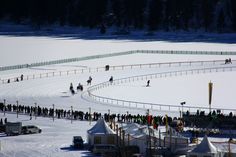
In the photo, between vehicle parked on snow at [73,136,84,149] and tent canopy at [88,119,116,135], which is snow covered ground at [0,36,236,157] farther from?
tent canopy at [88,119,116,135]

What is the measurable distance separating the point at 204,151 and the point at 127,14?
11079cm

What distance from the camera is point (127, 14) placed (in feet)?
489

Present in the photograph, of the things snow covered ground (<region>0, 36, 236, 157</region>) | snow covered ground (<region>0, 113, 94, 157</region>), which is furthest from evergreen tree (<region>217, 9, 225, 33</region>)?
snow covered ground (<region>0, 113, 94, 157</region>)

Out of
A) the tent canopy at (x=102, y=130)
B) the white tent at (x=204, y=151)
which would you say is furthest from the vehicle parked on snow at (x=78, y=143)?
the white tent at (x=204, y=151)

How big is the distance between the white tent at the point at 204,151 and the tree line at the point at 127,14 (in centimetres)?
10254

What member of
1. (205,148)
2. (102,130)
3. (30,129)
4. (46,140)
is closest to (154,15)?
(30,129)

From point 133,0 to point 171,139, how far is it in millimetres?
111394

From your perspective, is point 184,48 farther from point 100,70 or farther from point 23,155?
point 23,155

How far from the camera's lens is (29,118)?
53188 millimetres

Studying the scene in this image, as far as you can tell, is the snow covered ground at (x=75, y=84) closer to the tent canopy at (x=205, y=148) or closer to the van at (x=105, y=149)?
the van at (x=105, y=149)

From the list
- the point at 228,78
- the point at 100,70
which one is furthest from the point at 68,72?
the point at 228,78

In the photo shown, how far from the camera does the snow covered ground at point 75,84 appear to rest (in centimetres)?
4597

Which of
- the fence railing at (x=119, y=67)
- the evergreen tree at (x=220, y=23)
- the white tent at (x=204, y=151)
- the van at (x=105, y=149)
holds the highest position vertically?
the evergreen tree at (x=220, y=23)

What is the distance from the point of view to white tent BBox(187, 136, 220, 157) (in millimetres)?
39031
